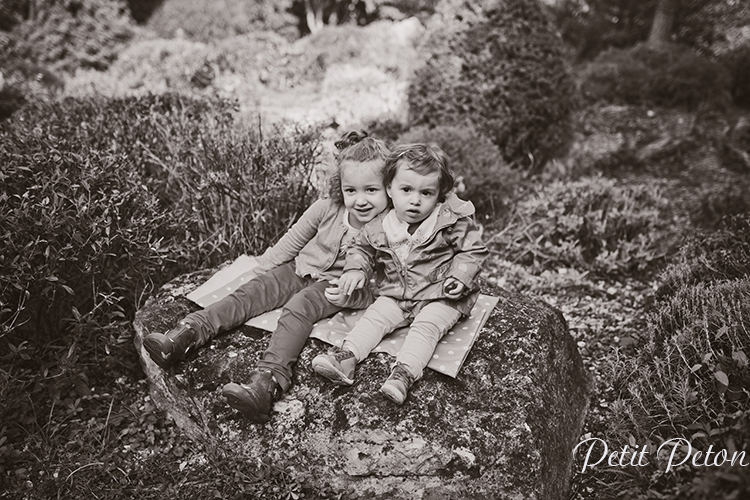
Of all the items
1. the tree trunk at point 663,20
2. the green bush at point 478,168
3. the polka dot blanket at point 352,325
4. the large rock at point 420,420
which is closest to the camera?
the large rock at point 420,420

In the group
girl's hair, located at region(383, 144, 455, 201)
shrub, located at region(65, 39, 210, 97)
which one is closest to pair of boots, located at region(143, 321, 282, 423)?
girl's hair, located at region(383, 144, 455, 201)

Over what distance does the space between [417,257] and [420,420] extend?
83 cm

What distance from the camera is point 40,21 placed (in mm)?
10859

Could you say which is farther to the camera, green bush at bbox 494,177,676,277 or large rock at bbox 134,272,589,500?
green bush at bbox 494,177,676,277

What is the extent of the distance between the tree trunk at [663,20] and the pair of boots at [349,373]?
950 cm

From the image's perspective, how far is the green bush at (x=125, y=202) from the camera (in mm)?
3072

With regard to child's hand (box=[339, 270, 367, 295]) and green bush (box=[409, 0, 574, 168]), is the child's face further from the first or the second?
green bush (box=[409, 0, 574, 168])

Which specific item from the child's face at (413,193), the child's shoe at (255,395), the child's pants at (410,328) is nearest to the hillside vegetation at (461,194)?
the child's shoe at (255,395)

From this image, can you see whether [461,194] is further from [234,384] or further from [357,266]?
[234,384]

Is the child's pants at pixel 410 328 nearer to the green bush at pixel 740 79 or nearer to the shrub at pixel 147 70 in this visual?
the shrub at pixel 147 70

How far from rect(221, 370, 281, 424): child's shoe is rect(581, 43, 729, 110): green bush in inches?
263

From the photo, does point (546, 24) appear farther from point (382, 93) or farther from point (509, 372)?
point (509, 372)

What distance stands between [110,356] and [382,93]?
16.8 feet

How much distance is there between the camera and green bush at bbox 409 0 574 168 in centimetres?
581
